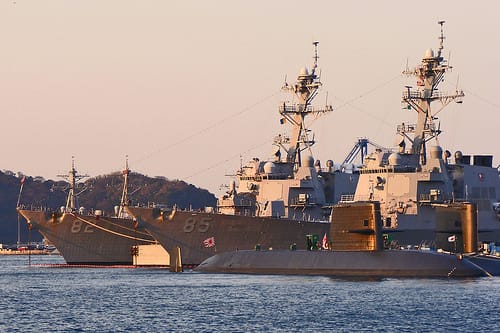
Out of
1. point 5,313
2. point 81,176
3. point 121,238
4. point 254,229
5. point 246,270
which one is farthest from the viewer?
point 81,176

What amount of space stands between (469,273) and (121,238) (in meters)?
37.1

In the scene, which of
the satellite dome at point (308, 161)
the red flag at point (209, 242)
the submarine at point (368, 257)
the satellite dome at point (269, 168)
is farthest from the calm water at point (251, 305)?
the satellite dome at point (308, 161)

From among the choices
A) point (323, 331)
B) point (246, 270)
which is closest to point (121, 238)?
point (246, 270)

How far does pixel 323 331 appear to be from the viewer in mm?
43188

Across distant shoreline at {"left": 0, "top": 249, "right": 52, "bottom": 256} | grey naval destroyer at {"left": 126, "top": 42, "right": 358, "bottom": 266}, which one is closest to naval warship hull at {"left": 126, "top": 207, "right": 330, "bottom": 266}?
grey naval destroyer at {"left": 126, "top": 42, "right": 358, "bottom": 266}

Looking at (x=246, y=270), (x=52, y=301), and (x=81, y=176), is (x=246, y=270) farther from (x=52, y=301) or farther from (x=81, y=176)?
(x=81, y=176)

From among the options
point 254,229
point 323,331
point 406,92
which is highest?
point 406,92

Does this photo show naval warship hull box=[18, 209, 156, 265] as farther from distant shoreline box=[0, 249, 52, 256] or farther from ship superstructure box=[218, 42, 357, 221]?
distant shoreline box=[0, 249, 52, 256]

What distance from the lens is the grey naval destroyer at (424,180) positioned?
82.1 meters

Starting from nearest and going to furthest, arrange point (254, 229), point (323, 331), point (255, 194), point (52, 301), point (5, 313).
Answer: point (323, 331)
point (5, 313)
point (52, 301)
point (254, 229)
point (255, 194)

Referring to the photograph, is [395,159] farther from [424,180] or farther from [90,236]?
[90,236]

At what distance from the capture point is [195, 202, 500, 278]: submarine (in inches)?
2539

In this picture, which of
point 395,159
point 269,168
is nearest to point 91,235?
point 269,168

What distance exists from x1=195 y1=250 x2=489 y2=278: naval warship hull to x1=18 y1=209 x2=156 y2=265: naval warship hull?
2246cm
